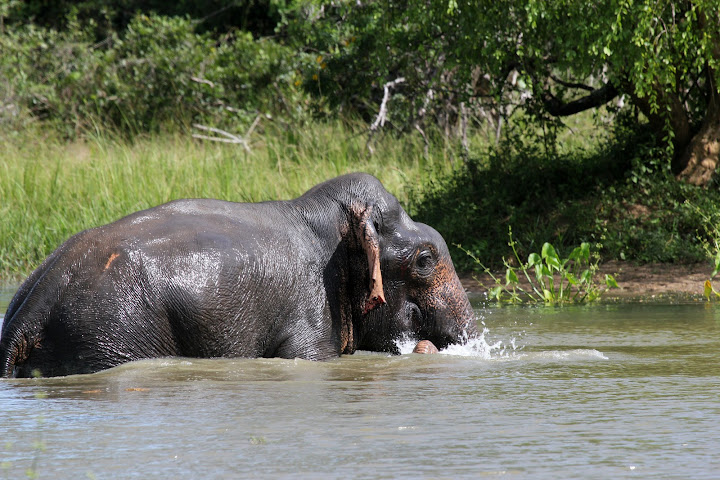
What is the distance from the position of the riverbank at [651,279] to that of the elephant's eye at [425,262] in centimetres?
350

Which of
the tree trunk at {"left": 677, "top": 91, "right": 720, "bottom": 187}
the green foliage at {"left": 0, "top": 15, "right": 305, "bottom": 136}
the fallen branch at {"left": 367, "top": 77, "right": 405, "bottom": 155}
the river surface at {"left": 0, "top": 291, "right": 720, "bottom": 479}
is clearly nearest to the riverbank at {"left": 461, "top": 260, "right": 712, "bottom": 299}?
the tree trunk at {"left": 677, "top": 91, "right": 720, "bottom": 187}

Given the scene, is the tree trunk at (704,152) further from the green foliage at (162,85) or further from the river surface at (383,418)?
the green foliage at (162,85)

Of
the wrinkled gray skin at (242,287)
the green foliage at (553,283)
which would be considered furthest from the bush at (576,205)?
the wrinkled gray skin at (242,287)

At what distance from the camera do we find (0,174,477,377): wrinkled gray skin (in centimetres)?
555

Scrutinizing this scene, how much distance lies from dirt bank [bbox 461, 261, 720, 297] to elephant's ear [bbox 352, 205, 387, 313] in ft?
12.6

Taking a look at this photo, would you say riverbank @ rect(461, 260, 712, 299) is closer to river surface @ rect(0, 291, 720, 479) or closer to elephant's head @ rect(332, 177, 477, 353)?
elephant's head @ rect(332, 177, 477, 353)

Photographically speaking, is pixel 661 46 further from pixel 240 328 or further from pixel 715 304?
pixel 240 328

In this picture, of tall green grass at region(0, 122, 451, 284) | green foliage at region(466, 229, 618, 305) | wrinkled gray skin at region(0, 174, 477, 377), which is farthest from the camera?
tall green grass at region(0, 122, 451, 284)

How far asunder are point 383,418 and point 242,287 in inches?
60.9

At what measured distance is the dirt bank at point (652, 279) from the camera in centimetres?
1044

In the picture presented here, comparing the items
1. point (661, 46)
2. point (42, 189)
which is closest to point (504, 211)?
point (661, 46)

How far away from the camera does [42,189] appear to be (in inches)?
549

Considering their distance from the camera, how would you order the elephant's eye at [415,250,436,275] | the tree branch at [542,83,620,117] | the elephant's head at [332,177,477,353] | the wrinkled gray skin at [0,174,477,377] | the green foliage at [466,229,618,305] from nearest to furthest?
the wrinkled gray skin at [0,174,477,377] → the elephant's head at [332,177,477,353] → the elephant's eye at [415,250,436,275] → the green foliage at [466,229,618,305] → the tree branch at [542,83,620,117]

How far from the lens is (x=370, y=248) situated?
20.9 feet
